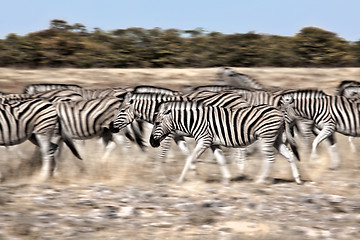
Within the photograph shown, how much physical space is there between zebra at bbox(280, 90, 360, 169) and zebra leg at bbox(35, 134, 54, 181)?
558 cm

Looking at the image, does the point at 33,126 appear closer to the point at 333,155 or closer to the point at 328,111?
the point at 328,111

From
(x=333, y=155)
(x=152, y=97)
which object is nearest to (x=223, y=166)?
(x=152, y=97)

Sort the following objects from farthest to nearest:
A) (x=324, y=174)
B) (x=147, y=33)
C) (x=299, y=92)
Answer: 1. (x=147, y=33)
2. (x=299, y=92)
3. (x=324, y=174)

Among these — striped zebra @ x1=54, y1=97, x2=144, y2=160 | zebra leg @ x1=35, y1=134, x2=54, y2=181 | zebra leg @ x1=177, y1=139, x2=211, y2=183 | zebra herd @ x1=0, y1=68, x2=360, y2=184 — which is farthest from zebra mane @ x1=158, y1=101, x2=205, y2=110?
zebra leg @ x1=35, y1=134, x2=54, y2=181

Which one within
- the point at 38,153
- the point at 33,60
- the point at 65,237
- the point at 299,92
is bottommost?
the point at 65,237

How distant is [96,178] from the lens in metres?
11.7

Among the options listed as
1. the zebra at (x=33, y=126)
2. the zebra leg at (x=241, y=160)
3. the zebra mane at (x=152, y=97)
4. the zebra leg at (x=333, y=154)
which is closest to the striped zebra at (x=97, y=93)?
the zebra mane at (x=152, y=97)

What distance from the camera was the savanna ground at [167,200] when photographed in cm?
838

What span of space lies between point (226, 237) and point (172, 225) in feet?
3.15

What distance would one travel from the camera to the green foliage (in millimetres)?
27859

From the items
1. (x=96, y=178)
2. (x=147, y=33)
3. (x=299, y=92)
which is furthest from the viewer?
(x=147, y=33)

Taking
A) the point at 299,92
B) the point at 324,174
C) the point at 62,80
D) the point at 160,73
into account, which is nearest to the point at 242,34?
the point at 160,73

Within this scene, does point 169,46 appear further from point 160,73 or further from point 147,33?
point 160,73

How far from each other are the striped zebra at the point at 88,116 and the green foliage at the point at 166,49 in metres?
15.8
